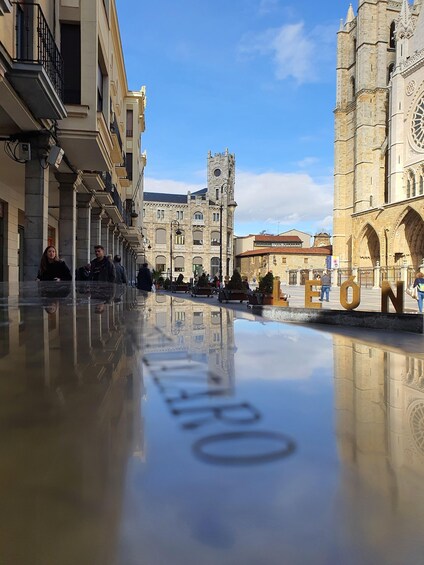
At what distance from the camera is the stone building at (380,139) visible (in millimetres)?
40906

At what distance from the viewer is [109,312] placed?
530 cm

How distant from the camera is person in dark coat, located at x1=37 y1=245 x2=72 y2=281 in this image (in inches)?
356

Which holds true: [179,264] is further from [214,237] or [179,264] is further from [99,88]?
[99,88]

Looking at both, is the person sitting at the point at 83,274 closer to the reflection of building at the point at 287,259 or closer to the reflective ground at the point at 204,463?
the reflective ground at the point at 204,463

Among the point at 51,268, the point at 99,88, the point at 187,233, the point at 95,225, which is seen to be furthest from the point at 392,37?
the point at 51,268

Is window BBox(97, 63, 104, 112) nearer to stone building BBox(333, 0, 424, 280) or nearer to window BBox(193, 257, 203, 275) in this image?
stone building BBox(333, 0, 424, 280)

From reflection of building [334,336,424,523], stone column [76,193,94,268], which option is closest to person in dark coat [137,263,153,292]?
stone column [76,193,94,268]

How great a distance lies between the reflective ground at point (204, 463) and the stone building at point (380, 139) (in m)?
37.5

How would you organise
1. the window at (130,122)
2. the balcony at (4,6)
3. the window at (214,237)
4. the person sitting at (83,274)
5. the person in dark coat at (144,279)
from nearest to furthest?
the balcony at (4,6), the person sitting at (83,274), the person in dark coat at (144,279), the window at (130,122), the window at (214,237)

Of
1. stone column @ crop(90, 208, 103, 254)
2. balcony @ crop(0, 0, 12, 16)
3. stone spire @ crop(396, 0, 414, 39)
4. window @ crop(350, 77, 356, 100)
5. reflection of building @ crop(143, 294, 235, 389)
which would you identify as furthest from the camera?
window @ crop(350, 77, 356, 100)

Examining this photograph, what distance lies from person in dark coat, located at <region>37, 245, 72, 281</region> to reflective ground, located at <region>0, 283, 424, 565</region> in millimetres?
6780

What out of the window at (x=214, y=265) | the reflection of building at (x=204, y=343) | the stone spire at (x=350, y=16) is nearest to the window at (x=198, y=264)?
the window at (x=214, y=265)

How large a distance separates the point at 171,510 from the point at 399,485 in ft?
2.14

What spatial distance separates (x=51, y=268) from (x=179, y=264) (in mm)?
62070
